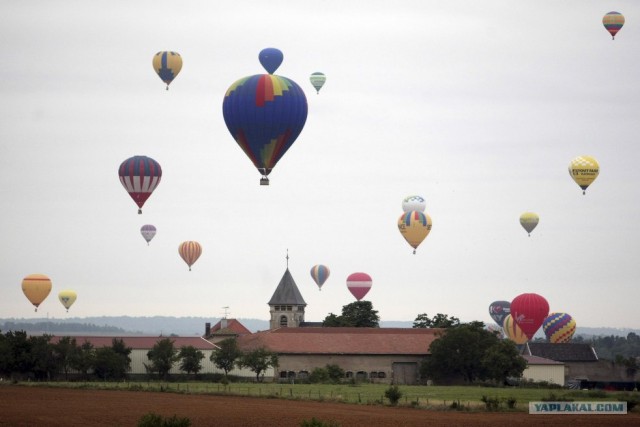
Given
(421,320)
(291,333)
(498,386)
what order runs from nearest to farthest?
(498,386), (291,333), (421,320)

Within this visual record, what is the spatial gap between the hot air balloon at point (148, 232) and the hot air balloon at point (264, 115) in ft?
179

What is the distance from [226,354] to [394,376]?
17.9 meters

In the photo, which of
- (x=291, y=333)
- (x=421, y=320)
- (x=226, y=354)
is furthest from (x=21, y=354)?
(x=421, y=320)

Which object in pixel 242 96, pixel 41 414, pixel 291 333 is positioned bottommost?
pixel 41 414

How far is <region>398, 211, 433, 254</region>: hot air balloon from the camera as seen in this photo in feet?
413

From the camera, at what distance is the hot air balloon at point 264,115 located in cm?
7938

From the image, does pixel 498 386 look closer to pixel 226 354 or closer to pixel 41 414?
pixel 226 354

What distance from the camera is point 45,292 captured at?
134375mm

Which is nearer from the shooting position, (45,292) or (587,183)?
(587,183)

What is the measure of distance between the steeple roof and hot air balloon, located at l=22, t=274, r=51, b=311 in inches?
1614

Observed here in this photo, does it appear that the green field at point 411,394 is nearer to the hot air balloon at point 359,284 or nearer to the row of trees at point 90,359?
the row of trees at point 90,359

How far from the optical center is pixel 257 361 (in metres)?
115

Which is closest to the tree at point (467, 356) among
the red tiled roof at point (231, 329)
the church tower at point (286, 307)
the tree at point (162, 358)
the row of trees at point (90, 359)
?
the row of trees at point (90, 359)

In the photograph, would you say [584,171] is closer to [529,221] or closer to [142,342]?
[529,221]
